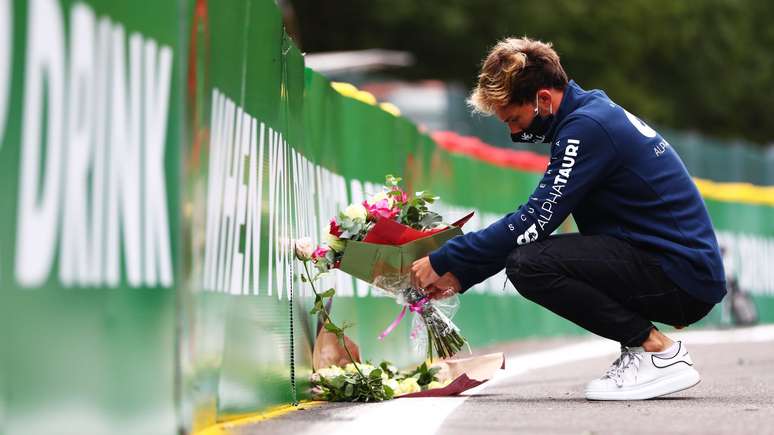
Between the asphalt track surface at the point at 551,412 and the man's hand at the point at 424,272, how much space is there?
1.72ft

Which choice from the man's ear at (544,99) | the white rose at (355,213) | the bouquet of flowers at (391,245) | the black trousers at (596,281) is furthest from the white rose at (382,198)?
the man's ear at (544,99)

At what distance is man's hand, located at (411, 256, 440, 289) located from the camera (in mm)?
6855

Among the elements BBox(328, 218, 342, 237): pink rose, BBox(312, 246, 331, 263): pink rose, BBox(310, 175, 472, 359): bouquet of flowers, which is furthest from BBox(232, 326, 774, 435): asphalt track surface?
BBox(328, 218, 342, 237): pink rose

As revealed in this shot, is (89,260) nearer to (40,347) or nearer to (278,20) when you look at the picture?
(40,347)

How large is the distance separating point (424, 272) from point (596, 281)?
Result: 2.43ft

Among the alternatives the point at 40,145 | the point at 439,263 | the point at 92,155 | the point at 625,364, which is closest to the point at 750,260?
the point at 625,364

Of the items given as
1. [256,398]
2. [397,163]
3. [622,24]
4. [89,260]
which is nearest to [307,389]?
[256,398]

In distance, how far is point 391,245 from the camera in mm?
6930

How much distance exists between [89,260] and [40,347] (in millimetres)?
323

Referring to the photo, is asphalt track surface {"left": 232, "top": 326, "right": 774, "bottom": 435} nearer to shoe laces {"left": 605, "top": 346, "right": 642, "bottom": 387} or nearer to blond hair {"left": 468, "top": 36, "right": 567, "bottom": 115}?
shoe laces {"left": 605, "top": 346, "right": 642, "bottom": 387}

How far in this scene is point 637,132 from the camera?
673cm

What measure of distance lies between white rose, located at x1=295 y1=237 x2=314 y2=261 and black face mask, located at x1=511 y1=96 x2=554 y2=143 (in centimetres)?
103

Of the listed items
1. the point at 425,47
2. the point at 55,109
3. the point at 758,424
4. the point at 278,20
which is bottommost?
the point at 758,424

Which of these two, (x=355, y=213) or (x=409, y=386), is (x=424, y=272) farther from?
(x=409, y=386)
